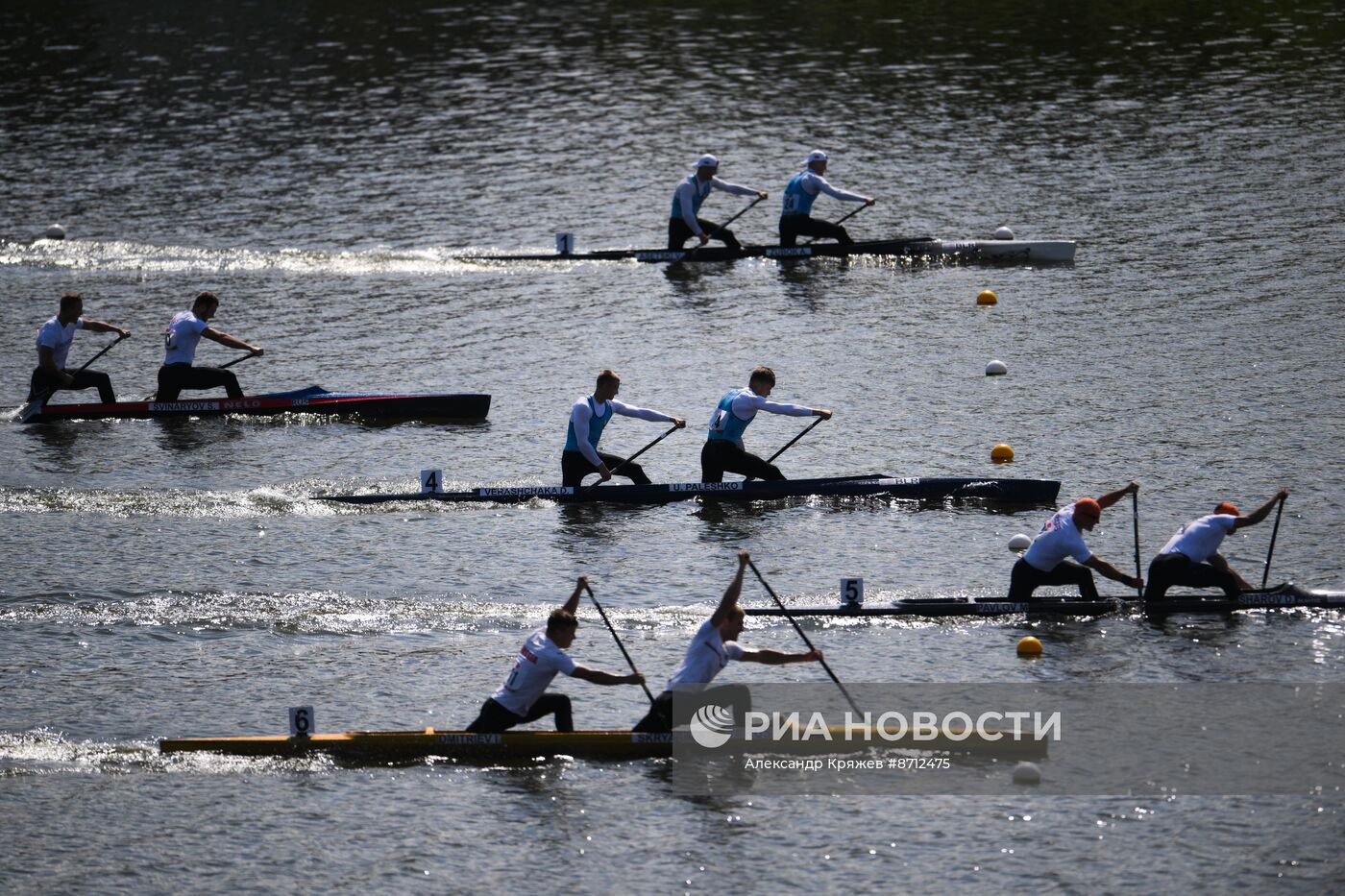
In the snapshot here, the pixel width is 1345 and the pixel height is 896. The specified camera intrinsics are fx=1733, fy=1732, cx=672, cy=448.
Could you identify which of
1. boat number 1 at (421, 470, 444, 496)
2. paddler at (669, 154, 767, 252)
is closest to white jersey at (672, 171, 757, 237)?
paddler at (669, 154, 767, 252)

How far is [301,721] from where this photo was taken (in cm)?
1630

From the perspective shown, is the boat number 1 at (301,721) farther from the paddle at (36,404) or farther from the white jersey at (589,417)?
the paddle at (36,404)

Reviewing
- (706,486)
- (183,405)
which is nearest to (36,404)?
(183,405)

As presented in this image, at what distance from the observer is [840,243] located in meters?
34.5

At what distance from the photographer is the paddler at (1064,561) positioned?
18922 millimetres

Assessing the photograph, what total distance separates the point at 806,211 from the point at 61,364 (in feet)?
48.4

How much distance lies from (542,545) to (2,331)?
48.4 ft

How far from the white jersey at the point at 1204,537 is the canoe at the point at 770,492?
11.0ft

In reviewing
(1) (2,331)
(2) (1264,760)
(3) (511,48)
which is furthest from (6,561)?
(3) (511,48)

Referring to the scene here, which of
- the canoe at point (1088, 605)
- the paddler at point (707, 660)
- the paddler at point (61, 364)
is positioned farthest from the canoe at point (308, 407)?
the paddler at point (707, 660)

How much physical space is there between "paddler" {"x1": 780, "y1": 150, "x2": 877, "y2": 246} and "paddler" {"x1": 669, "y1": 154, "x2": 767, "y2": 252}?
0.60 metres

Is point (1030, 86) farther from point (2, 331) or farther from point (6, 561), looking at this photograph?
point (6, 561)

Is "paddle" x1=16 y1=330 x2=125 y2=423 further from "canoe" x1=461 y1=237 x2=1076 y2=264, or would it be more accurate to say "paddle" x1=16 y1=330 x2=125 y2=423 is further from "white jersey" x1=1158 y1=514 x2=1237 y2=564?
"white jersey" x1=1158 y1=514 x2=1237 y2=564

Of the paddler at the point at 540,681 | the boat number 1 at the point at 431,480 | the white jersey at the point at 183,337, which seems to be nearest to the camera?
the paddler at the point at 540,681
